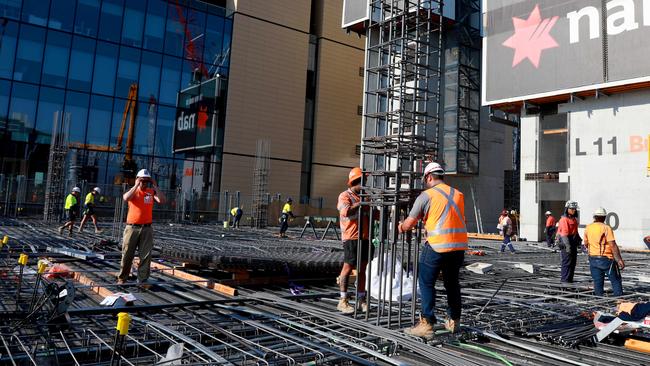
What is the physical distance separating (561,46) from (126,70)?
27051 millimetres

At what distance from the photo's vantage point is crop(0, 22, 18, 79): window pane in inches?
1109

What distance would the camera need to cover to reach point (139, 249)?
780 cm

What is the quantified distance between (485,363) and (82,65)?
32646mm

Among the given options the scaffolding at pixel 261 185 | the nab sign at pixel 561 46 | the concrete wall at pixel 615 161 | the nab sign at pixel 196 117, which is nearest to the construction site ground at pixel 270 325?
the concrete wall at pixel 615 161

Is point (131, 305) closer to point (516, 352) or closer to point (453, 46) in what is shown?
point (516, 352)

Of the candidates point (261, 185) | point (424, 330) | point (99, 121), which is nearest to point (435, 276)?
point (424, 330)

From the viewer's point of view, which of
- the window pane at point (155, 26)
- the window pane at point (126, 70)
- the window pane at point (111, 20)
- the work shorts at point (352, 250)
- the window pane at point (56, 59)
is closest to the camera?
A: the work shorts at point (352, 250)

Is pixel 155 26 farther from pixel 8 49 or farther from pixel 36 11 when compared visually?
pixel 8 49

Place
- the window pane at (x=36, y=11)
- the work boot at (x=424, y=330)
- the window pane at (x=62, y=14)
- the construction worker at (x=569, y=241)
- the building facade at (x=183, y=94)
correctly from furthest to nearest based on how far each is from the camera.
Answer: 1. the window pane at (x=62, y=14)
2. the building facade at (x=183, y=94)
3. the window pane at (x=36, y=11)
4. the construction worker at (x=569, y=241)
5. the work boot at (x=424, y=330)

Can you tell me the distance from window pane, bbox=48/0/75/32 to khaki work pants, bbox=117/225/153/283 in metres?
27.9

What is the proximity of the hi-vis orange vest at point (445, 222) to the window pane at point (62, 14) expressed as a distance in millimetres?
32064

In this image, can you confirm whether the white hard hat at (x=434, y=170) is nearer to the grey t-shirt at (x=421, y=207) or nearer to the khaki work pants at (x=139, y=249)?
the grey t-shirt at (x=421, y=207)

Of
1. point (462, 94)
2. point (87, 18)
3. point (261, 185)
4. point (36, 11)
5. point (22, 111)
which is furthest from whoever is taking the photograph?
point (462, 94)

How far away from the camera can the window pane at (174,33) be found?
1318 inches
